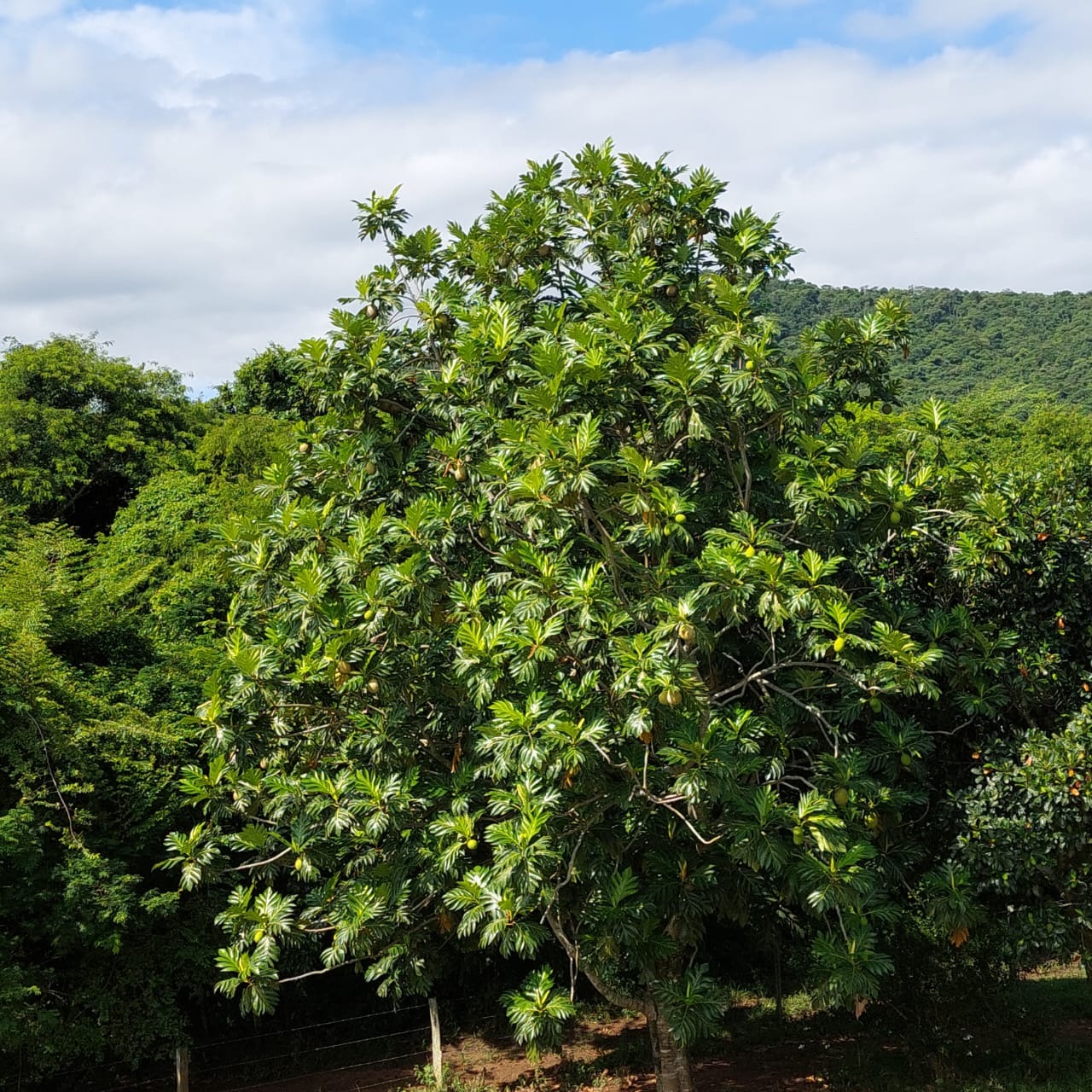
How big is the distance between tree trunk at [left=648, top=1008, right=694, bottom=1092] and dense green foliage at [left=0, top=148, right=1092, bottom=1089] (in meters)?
0.02

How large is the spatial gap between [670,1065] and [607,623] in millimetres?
3646

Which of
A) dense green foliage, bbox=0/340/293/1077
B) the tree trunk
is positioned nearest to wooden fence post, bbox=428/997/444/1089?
dense green foliage, bbox=0/340/293/1077

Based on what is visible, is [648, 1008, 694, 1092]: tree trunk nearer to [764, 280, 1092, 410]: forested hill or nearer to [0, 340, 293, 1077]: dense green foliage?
[0, 340, 293, 1077]: dense green foliage

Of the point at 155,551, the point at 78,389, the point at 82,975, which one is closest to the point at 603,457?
the point at 82,975

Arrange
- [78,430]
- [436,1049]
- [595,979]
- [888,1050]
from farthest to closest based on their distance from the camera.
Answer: [78,430]
[436,1049]
[888,1050]
[595,979]

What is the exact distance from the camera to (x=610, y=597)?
5797 mm

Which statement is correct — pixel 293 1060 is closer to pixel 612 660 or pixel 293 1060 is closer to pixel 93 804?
pixel 93 804

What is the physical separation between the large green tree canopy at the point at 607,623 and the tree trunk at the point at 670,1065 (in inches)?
1.0

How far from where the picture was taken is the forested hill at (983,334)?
4491 centimetres

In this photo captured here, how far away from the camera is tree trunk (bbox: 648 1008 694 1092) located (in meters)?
7.32

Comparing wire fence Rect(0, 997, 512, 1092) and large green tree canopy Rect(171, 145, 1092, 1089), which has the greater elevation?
large green tree canopy Rect(171, 145, 1092, 1089)

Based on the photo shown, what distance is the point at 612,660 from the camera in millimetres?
5828

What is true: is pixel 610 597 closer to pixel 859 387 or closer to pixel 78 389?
pixel 859 387

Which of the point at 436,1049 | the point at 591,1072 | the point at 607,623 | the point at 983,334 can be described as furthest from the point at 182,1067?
the point at 983,334
